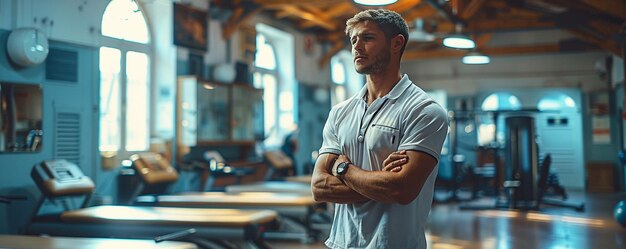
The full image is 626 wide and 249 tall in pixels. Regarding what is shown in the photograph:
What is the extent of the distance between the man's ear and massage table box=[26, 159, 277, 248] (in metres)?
3.39

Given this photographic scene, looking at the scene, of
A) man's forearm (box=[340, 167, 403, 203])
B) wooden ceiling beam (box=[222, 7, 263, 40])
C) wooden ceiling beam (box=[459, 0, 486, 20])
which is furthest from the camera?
wooden ceiling beam (box=[222, 7, 263, 40])

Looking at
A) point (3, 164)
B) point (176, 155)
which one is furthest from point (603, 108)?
point (3, 164)

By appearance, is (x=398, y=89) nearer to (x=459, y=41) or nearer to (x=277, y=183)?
(x=459, y=41)

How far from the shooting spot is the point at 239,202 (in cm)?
712

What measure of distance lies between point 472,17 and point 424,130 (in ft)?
38.1

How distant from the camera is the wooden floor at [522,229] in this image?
7090 mm

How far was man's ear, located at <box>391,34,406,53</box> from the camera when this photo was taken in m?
2.11

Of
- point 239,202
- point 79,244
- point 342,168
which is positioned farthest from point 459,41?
point 342,168

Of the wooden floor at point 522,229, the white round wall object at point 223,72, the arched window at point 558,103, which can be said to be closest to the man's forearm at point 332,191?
the wooden floor at point 522,229

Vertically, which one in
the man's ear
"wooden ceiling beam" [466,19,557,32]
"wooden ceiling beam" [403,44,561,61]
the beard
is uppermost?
"wooden ceiling beam" [466,19,557,32]

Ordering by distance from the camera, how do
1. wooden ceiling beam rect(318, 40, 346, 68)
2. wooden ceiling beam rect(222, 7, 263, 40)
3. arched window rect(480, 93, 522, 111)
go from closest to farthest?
wooden ceiling beam rect(222, 7, 263, 40), wooden ceiling beam rect(318, 40, 346, 68), arched window rect(480, 93, 522, 111)

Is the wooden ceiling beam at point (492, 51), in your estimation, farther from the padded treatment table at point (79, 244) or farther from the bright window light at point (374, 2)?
the padded treatment table at point (79, 244)

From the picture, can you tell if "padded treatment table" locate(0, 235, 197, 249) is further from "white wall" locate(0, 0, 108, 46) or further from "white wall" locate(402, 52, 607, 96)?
"white wall" locate(402, 52, 607, 96)

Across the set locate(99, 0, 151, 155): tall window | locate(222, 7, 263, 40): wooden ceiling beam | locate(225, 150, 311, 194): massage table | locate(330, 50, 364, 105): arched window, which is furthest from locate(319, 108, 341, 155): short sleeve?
locate(330, 50, 364, 105): arched window
